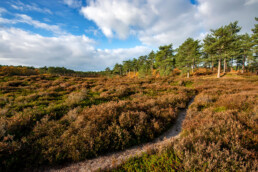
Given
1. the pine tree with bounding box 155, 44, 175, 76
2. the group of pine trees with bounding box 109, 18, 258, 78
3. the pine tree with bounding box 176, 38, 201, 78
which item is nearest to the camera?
the group of pine trees with bounding box 109, 18, 258, 78

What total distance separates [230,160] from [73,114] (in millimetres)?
6110

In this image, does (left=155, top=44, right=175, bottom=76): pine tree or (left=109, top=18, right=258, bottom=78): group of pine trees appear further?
(left=155, top=44, right=175, bottom=76): pine tree

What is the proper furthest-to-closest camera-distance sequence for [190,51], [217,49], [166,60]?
[166,60]
[190,51]
[217,49]

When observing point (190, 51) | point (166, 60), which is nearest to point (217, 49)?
point (190, 51)

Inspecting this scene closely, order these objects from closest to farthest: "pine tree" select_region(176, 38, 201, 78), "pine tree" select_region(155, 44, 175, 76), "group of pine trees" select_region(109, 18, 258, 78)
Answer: "group of pine trees" select_region(109, 18, 258, 78), "pine tree" select_region(176, 38, 201, 78), "pine tree" select_region(155, 44, 175, 76)

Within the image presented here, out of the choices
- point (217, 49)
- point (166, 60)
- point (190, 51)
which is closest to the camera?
point (217, 49)

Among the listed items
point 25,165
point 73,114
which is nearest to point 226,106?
point 73,114

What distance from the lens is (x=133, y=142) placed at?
154 inches

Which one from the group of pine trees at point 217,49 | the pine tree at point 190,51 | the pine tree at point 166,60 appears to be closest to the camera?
the group of pine trees at point 217,49

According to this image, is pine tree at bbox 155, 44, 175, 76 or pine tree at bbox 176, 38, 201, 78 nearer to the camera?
pine tree at bbox 176, 38, 201, 78

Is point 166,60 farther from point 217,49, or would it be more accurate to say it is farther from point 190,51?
point 217,49

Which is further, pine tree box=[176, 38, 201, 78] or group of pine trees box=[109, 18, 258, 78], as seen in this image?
pine tree box=[176, 38, 201, 78]

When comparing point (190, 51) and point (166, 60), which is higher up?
point (190, 51)

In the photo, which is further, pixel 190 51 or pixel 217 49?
pixel 190 51
